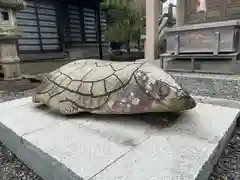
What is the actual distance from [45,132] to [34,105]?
64 centimetres

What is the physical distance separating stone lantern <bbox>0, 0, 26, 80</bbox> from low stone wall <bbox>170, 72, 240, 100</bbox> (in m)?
3.18

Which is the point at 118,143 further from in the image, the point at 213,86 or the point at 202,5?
the point at 202,5

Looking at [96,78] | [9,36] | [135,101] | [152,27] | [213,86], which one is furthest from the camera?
[152,27]

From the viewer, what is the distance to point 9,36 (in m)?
3.46

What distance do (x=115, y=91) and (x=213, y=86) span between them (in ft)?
6.80

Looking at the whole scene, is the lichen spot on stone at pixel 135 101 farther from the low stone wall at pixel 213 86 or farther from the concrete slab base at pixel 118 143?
the low stone wall at pixel 213 86

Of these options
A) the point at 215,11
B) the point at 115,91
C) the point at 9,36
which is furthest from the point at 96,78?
the point at 215,11

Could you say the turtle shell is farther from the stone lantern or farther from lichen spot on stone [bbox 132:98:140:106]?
the stone lantern

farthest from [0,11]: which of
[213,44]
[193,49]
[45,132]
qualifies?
[213,44]

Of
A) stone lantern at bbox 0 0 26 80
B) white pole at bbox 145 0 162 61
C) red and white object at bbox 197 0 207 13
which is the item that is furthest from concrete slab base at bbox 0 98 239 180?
white pole at bbox 145 0 162 61

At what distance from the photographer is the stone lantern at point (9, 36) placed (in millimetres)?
3402

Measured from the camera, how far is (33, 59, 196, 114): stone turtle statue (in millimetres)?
1196

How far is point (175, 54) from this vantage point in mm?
3973

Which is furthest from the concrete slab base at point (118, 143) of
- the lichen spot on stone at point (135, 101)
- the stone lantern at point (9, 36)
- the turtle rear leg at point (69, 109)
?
the stone lantern at point (9, 36)
